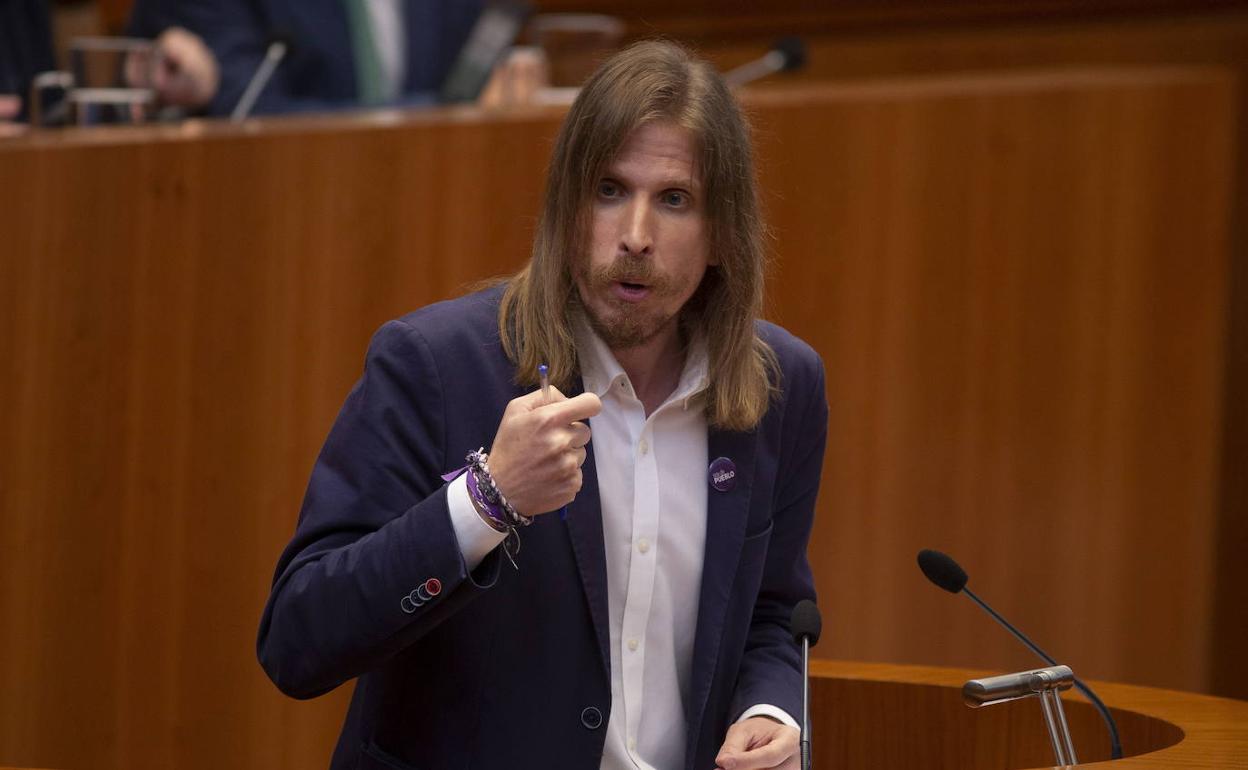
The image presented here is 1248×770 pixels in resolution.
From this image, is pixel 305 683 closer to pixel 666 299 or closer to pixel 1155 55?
pixel 666 299

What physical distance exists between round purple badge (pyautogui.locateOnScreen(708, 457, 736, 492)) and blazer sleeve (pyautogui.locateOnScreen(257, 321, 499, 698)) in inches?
12.4

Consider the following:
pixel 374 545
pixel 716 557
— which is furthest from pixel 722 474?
pixel 374 545

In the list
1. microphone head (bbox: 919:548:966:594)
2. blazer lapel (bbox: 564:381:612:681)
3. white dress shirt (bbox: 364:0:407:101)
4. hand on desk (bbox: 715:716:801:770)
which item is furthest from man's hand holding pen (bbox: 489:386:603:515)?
white dress shirt (bbox: 364:0:407:101)

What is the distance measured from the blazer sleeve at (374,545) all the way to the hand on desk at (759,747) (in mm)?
353

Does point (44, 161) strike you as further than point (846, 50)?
No

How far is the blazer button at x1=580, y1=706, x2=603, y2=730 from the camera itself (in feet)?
5.75

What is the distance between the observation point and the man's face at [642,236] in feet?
5.92

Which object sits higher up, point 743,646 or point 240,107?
point 240,107

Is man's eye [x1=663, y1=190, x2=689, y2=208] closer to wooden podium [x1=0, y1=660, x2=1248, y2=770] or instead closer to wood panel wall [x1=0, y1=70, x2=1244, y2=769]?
wooden podium [x1=0, y1=660, x2=1248, y2=770]

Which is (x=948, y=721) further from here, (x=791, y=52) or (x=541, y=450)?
(x=791, y=52)

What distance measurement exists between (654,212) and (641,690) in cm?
52

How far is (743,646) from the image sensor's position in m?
1.91

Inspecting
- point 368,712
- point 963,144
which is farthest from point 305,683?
point 963,144

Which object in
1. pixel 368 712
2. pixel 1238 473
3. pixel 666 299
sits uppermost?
pixel 666 299
